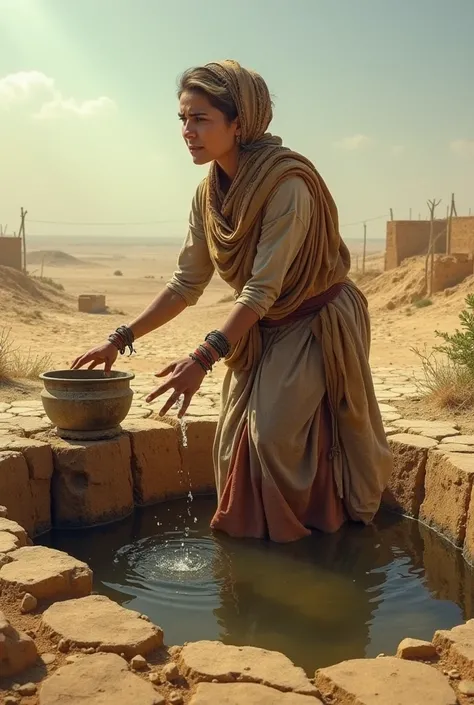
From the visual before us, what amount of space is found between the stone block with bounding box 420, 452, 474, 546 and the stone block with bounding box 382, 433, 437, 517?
0.20 ft

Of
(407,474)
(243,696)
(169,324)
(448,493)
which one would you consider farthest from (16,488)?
(169,324)

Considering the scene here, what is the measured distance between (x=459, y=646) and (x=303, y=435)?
1629mm

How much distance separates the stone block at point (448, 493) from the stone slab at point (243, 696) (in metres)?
2.20

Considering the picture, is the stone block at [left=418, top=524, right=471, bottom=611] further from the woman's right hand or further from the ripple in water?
the woman's right hand

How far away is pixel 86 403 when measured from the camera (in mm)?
4363

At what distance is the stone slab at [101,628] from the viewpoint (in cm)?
244

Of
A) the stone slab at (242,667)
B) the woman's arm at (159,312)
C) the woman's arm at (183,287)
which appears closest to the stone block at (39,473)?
the woman's arm at (183,287)

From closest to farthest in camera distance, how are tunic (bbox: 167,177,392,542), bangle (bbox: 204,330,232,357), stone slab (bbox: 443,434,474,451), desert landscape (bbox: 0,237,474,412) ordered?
bangle (bbox: 204,330,232,357)
tunic (bbox: 167,177,392,542)
stone slab (bbox: 443,434,474,451)
desert landscape (bbox: 0,237,474,412)

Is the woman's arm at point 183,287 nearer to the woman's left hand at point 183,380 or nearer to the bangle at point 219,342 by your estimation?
the bangle at point 219,342

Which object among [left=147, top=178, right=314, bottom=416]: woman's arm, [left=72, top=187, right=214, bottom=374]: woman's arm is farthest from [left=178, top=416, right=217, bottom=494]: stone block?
[left=147, top=178, right=314, bottom=416]: woman's arm

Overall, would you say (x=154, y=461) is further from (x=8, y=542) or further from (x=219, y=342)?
(x=8, y=542)

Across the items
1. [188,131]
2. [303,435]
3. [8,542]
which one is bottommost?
[8,542]

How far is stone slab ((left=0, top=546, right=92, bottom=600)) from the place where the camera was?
110 inches

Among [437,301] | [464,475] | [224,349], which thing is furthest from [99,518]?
[437,301]
